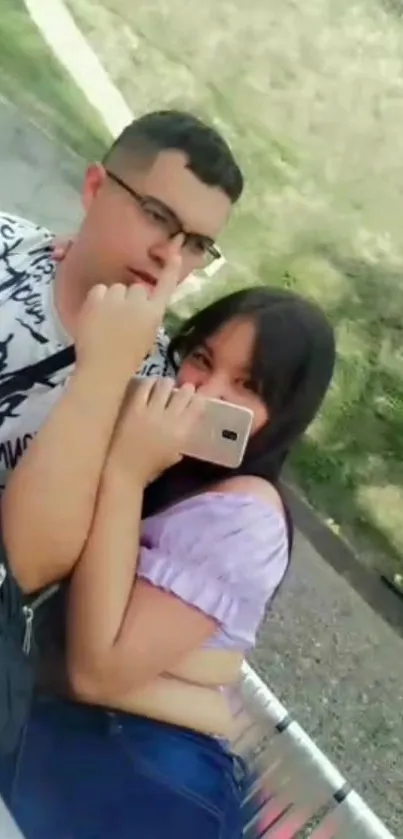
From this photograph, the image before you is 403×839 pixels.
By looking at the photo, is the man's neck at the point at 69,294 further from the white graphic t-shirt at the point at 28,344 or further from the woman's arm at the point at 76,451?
the woman's arm at the point at 76,451

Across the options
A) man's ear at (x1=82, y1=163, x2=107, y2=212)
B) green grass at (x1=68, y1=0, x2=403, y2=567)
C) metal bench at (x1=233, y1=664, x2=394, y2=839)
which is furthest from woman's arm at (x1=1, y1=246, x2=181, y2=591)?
green grass at (x1=68, y1=0, x2=403, y2=567)

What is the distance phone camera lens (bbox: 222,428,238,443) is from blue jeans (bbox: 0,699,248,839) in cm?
22

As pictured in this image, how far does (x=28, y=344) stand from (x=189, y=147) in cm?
20

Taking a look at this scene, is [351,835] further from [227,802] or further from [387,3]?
[387,3]

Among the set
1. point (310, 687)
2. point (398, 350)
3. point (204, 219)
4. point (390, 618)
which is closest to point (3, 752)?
point (204, 219)

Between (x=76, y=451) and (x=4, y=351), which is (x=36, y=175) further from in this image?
(x=76, y=451)

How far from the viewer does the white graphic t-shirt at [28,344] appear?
0.90 meters

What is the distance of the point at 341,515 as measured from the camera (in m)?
1.62

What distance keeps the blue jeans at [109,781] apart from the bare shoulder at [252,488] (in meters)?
0.18

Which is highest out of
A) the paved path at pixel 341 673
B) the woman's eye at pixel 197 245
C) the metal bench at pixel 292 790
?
the woman's eye at pixel 197 245

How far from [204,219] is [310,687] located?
0.72m

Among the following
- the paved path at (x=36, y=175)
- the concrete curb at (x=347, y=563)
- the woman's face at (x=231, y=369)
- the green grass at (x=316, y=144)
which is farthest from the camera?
the paved path at (x=36, y=175)

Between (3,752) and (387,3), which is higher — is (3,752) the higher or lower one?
the lower one

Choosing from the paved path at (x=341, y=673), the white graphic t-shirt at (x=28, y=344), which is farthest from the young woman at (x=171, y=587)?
the paved path at (x=341, y=673)
